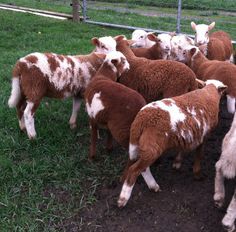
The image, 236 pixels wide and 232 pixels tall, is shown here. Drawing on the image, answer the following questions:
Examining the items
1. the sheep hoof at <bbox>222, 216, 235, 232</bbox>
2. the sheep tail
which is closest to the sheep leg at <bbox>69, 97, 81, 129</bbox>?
the sheep tail

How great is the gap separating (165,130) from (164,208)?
0.76 m

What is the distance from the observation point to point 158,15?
619 inches

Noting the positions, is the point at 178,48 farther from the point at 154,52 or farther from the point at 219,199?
the point at 219,199

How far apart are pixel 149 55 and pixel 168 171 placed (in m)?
2.62

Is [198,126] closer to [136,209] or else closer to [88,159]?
[136,209]

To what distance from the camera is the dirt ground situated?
3711 millimetres

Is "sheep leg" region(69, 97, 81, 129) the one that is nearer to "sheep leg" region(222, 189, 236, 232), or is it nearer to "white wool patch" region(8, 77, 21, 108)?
"white wool patch" region(8, 77, 21, 108)

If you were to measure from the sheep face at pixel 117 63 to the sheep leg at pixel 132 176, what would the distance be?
165 centimetres

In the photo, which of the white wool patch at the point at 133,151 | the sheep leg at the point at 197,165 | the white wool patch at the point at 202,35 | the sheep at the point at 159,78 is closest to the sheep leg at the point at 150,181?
the white wool patch at the point at 133,151

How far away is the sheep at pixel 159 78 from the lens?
504cm

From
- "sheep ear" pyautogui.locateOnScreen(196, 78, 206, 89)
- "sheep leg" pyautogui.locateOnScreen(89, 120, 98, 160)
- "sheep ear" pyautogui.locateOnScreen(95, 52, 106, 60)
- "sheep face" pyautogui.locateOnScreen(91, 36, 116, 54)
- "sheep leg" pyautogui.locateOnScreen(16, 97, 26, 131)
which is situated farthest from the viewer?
"sheep face" pyautogui.locateOnScreen(91, 36, 116, 54)

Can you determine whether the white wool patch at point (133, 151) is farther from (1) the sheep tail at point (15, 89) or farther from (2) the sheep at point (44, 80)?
(1) the sheep tail at point (15, 89)

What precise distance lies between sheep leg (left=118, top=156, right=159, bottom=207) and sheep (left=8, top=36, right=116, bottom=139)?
1.77m

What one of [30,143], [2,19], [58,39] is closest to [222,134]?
[30,143]
